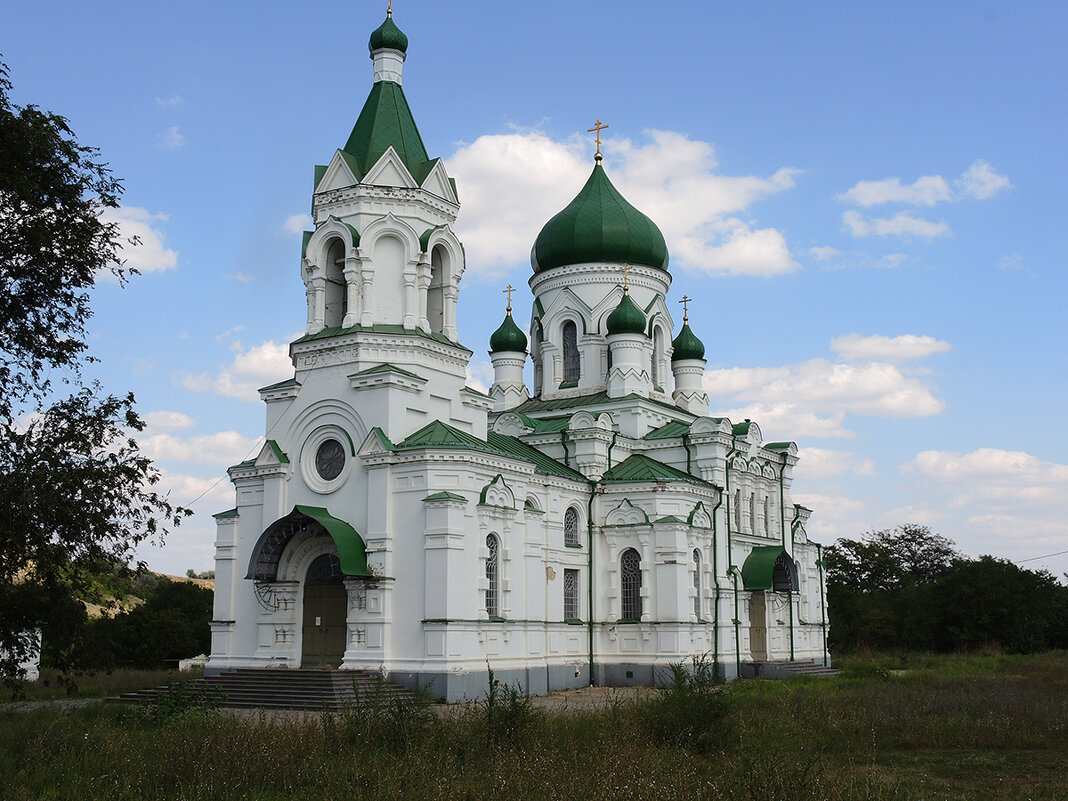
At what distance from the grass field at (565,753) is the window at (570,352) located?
663 inches

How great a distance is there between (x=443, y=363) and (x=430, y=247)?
2642 millimetres

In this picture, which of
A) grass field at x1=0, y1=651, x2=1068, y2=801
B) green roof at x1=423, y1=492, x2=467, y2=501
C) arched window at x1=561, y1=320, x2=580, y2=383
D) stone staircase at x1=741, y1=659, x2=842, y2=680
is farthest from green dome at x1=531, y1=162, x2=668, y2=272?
grass field at x1=0, y1=651, x2=1068, y2=801

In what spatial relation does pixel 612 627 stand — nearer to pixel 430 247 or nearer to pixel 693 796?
pixel 430 247

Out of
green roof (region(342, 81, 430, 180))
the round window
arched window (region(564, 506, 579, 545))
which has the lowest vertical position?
arched window (region(564, 506, 579, 545))

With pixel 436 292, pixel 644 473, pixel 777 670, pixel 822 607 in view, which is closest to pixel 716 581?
pixel 777 670

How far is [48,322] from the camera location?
13.9m

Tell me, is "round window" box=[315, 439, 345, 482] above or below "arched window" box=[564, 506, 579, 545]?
above

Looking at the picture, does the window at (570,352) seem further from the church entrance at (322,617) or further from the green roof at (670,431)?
the church entrance at (322,617)

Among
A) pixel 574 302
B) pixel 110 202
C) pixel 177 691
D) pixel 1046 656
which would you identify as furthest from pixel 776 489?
pixel 110 202

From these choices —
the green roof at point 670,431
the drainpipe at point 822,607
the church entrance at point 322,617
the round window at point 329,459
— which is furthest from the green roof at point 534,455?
the drainpipe at point 822,607

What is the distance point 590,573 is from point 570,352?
871 centimetres

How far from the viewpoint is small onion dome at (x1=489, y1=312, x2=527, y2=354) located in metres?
34.0

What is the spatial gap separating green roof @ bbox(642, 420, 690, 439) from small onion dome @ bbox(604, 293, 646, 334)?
2.99 metres

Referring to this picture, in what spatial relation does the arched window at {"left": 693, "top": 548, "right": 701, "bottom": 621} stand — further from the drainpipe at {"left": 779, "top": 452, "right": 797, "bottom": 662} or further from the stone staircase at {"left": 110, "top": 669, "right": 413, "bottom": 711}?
the stone staircase at {"left": 110, "top": 669, "right": 413, "bottom": 711}
